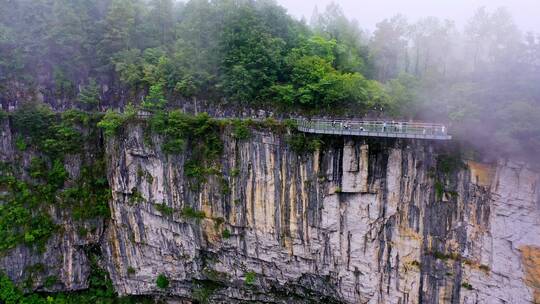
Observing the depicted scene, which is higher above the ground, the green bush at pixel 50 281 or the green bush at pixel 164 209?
the green bush at pixel 164 209

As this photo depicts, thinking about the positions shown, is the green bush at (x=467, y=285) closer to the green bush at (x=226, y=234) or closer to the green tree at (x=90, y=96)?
the green bush at (x=226, y=234)

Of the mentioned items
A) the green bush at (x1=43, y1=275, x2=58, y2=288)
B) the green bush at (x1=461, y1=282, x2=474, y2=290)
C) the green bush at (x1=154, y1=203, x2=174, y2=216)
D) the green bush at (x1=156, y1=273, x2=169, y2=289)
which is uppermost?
the green bush at (x1=154, y1=203, x2=174, y2=216)

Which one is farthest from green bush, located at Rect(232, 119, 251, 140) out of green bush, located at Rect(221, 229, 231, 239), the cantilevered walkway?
green bush, located at Rect(221, 229, 231, 239)

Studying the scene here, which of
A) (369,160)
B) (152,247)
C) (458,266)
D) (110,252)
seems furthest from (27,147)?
(458,266)

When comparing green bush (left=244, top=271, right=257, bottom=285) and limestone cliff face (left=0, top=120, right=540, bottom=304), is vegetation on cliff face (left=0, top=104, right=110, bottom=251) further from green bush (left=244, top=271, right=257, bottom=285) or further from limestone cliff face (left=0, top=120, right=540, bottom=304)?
green bush (left=244, top=271, right=257, bottom=285)

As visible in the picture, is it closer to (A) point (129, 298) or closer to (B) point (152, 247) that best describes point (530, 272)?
(B) point (152, 247)

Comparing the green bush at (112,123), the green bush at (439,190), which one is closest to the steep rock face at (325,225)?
the green bush at (439,190)
